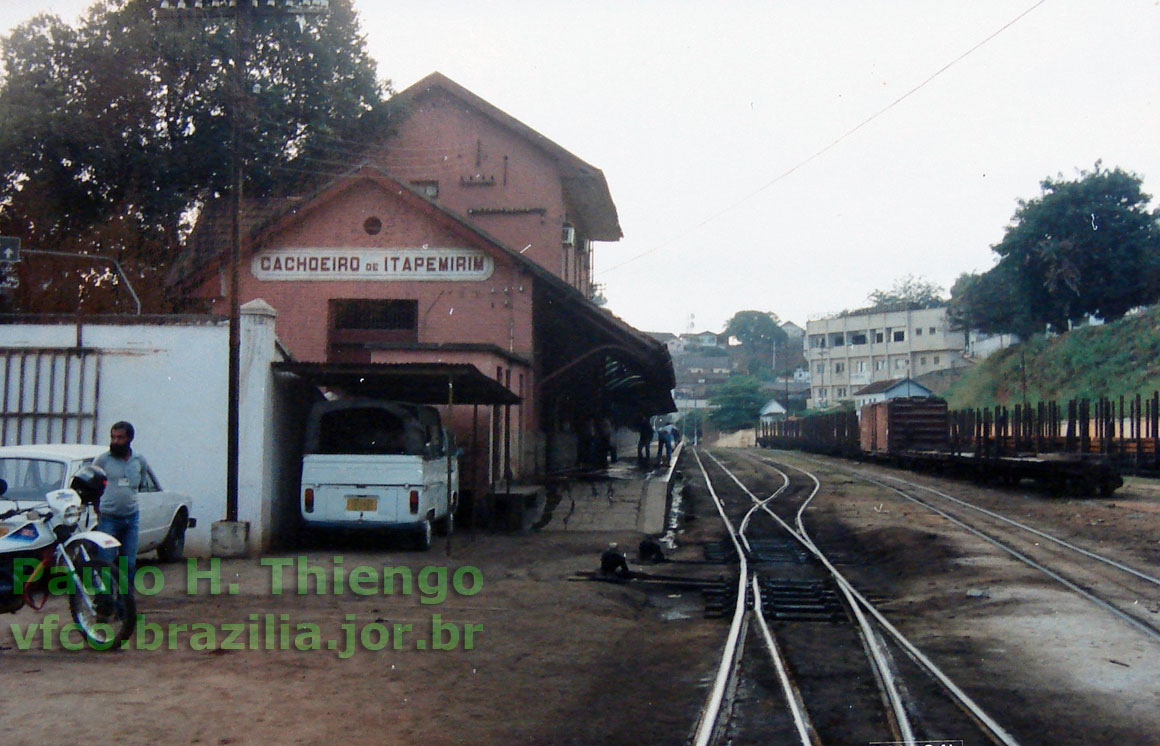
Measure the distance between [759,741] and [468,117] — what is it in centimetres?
2649

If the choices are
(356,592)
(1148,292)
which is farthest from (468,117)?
(1148,292)

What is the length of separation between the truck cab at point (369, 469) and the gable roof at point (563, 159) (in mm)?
15484

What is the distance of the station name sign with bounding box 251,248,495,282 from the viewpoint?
21797 millimetres

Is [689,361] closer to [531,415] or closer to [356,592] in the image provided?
[531,415]

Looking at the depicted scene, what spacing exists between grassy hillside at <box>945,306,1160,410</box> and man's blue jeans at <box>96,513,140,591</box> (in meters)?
41.4

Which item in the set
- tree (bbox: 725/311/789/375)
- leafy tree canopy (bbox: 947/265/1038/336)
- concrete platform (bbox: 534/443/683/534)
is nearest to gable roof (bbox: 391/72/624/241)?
concrete platform (bbox: 534/443/683/534)

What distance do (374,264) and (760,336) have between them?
11771cm

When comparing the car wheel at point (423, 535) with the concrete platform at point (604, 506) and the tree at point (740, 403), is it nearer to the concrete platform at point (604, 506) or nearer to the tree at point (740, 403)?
the concrete platform at point (604, 506)

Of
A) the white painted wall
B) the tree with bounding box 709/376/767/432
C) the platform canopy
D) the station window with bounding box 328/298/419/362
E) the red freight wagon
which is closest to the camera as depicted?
the white painted wall

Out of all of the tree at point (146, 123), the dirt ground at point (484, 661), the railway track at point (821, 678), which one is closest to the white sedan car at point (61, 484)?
the dirt ground at point (484, 661)

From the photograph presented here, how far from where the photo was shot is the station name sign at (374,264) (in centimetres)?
2180

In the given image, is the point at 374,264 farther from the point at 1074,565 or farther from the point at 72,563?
the point at 72,563

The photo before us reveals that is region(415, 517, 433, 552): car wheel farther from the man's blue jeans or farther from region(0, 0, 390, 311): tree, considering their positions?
region(0, 0, 390, 311): tree

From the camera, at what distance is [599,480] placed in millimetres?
23891
